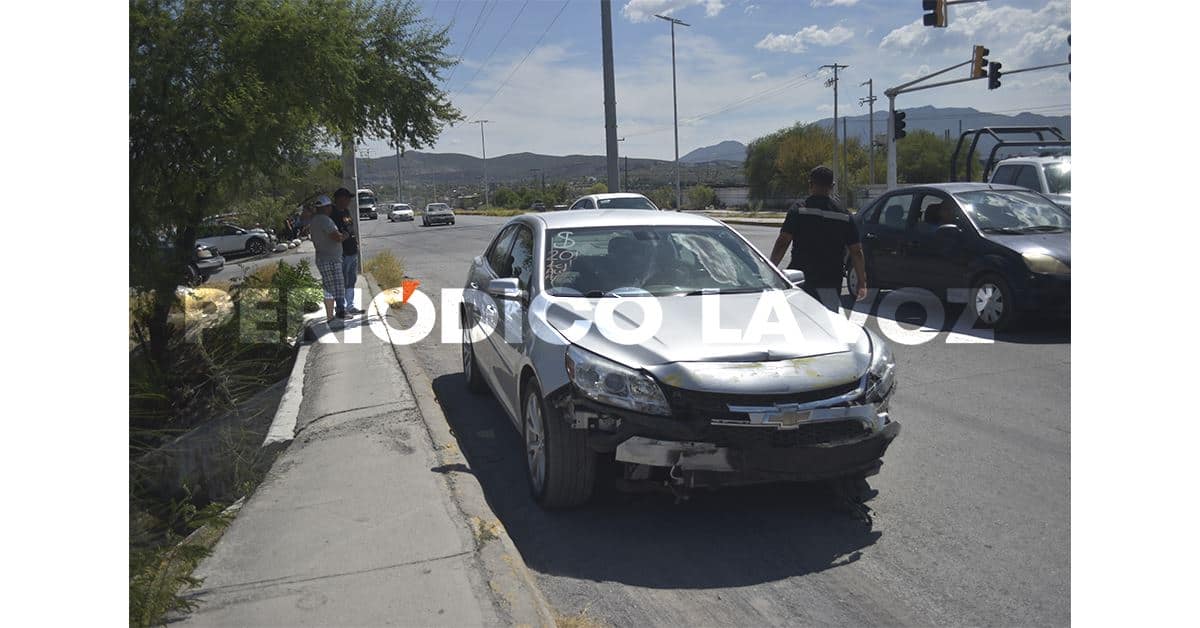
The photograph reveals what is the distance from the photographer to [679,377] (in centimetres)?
414

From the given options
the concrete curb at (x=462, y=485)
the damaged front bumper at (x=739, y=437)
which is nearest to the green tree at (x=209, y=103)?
the concrete curb at (x=462, y=485)

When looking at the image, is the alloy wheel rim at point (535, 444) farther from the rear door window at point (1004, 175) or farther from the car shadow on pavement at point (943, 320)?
the rear door window at point (1004, 175)

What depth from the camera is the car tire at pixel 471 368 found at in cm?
730

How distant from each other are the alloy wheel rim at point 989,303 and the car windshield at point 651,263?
4726 mm

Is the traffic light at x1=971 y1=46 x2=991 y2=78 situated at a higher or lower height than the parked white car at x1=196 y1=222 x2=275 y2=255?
higher

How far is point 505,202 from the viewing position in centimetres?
9812

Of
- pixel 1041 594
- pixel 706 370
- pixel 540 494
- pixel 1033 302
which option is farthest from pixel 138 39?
pixel 1033 302

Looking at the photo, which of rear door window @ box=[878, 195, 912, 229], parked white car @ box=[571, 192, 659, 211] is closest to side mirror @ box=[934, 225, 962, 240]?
rear door window @ box=[878, 195, 912, 229]

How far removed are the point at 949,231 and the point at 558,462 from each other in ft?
23.6

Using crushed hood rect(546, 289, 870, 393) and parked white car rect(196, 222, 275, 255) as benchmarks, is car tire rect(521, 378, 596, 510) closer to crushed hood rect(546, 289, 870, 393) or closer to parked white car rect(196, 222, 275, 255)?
crushed hood rect(546, 289, 870, 393)

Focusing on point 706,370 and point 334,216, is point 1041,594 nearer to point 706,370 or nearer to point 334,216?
point 706,370

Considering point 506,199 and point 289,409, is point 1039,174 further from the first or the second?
point 506,199

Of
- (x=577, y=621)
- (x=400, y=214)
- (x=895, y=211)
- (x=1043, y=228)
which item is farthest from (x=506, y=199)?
(x=577, y=621)

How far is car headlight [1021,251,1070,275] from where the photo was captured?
9156mm
